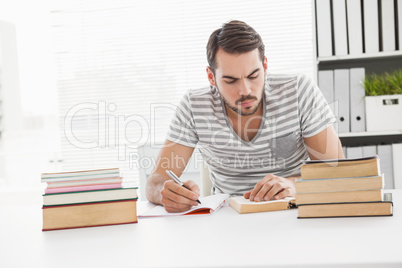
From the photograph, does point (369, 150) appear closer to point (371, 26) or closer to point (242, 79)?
point (371, 26)

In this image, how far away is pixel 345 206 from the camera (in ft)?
3.10

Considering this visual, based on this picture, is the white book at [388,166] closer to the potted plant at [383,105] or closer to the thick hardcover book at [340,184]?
the potted plant at [383,105]

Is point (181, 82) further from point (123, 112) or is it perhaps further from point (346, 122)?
point (346, 122)

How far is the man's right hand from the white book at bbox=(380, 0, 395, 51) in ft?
5.33

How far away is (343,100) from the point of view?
2250 mm

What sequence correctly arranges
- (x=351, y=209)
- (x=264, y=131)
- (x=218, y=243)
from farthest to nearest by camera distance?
(x=264, y=131)
(x=351, y=209)
(x=218, y=243)

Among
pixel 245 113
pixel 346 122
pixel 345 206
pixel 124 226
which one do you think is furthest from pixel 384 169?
pixel 124 226

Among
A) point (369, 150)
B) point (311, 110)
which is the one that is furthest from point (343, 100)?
point (311, 110)

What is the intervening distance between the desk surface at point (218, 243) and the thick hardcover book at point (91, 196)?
0.07 m

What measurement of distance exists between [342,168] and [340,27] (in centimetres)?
154

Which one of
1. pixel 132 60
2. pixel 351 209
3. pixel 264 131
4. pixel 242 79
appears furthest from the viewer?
pixel 132 60

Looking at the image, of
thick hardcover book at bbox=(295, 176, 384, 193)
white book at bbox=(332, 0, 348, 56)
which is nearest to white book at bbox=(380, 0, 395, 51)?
white book at bbox=(332, 0, 348, 56)

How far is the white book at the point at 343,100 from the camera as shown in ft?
7.38

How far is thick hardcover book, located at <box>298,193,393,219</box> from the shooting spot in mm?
937
